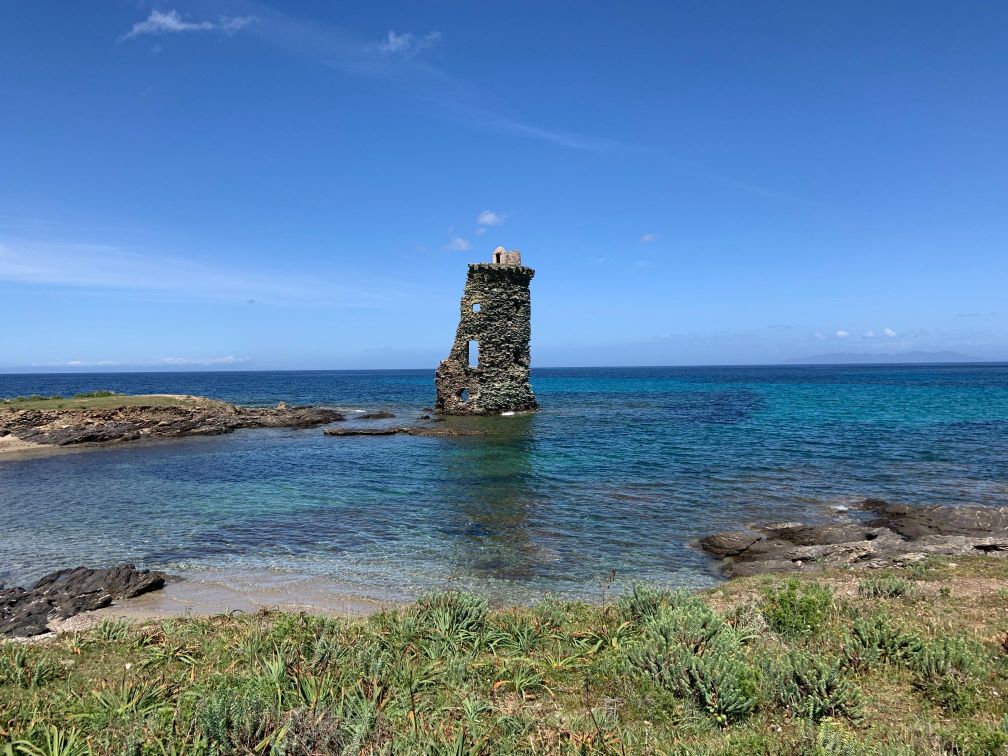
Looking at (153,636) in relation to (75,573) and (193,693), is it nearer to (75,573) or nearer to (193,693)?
(193,693)

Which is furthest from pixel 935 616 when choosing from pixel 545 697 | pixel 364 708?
pixel 364 708

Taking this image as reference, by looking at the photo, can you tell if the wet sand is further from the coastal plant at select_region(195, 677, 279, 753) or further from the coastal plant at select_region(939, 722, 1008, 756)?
the coastal plant at select_region(939, 722, 1008, 756)

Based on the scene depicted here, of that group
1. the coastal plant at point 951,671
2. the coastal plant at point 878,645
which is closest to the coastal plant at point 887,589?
the coastal plant at point 878,645

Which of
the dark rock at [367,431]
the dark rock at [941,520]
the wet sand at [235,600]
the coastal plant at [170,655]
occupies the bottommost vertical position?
the wet sand at [235,600]

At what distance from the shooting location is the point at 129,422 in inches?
1539

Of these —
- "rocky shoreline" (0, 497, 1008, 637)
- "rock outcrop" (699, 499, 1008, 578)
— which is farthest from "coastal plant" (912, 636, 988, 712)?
"rock outcrop" (699, 499, 1008, 578)

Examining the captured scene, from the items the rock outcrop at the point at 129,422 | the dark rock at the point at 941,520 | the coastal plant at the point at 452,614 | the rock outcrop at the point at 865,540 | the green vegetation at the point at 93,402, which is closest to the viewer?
the coastal plant at the point at 452,614

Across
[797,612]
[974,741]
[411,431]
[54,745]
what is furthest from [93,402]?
[974,741]

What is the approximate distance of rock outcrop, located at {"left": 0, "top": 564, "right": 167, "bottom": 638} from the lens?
10.5 meters

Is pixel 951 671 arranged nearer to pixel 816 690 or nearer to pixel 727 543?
pixel 816 690

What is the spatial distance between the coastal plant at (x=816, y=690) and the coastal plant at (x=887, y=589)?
393 cm

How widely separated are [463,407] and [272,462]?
2261cm

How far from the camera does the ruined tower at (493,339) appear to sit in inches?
1861

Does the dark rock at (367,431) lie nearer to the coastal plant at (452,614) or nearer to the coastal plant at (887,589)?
the coastal plant at (452,614)
